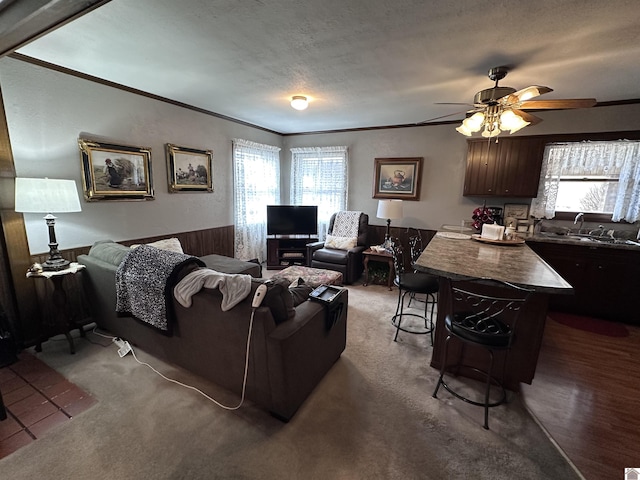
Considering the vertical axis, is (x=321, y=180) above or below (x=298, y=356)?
above

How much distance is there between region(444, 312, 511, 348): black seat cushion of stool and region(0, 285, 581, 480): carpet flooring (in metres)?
0.57

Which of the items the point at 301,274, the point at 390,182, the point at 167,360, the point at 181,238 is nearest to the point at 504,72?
the point at 390,182

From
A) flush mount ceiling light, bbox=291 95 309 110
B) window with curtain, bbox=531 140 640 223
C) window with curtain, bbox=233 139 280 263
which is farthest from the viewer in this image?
window with curtain, bbox=233 139 280 263

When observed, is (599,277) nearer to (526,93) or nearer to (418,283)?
(418,283)

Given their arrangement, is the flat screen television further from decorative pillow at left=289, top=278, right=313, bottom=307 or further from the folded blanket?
the folded blanket

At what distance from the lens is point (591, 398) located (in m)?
2.03

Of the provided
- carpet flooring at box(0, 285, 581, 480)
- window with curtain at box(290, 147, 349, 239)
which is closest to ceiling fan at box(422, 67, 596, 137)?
carpet flooring at box(0, 285, 581, 480)

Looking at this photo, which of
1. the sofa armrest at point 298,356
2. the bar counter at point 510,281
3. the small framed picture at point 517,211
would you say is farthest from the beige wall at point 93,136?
the small framed picture at point 517,211

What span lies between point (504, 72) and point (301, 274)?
3049 mm

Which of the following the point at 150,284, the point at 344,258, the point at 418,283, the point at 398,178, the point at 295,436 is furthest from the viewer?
the point at 398,178

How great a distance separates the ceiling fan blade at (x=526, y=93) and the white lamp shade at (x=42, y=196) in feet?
11.9

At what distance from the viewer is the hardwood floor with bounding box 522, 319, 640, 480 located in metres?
1.59

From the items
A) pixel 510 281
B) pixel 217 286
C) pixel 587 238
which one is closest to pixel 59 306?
pixel 217 286

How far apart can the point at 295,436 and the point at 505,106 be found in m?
2.88
